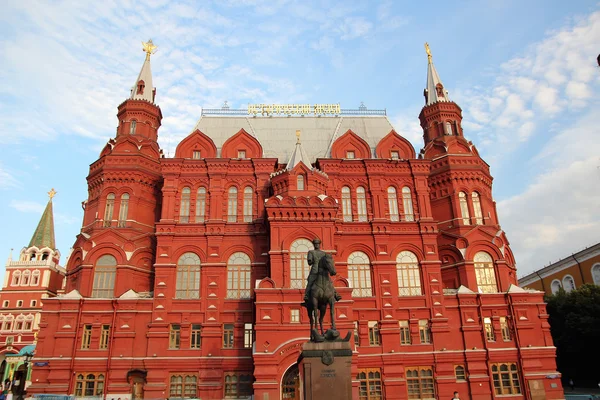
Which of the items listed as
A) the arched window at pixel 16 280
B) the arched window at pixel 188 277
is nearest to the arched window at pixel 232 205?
the arched window at pixel 188 277

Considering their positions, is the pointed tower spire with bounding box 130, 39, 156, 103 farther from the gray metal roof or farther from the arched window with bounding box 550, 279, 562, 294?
the arched window with bounding box 550, 279, 562, 294

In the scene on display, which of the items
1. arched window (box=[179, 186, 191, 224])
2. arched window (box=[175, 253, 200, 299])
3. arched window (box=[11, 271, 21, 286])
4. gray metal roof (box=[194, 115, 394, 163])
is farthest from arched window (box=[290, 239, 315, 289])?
arched window (box=[11, 271, 21, 286])

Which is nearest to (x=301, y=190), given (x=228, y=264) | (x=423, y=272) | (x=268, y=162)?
Answer: (x=268, y=162)

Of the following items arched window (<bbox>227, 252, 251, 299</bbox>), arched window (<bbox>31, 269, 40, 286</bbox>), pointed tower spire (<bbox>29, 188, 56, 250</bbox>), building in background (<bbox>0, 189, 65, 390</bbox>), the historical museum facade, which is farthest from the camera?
pointed tower spire (<bbox>29, 188, 56, 250</bbox>)

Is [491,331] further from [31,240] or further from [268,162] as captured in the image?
[31,240]

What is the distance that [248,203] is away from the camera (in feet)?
117

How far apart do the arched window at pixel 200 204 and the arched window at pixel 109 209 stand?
20.2 feet

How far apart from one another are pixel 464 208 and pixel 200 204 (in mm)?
20005

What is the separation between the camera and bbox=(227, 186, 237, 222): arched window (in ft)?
116

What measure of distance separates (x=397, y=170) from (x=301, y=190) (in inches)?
336

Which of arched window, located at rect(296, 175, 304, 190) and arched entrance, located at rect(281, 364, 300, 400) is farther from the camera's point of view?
arched window, located at rect(296, 175, 304, 190)

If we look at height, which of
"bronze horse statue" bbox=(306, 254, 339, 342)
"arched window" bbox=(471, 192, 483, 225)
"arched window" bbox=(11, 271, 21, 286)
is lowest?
"bronze horse statue" bbox=(306, 254, 339, 342)

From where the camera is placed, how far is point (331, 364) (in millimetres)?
15281

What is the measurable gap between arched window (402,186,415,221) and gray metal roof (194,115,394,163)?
422 centimetres
